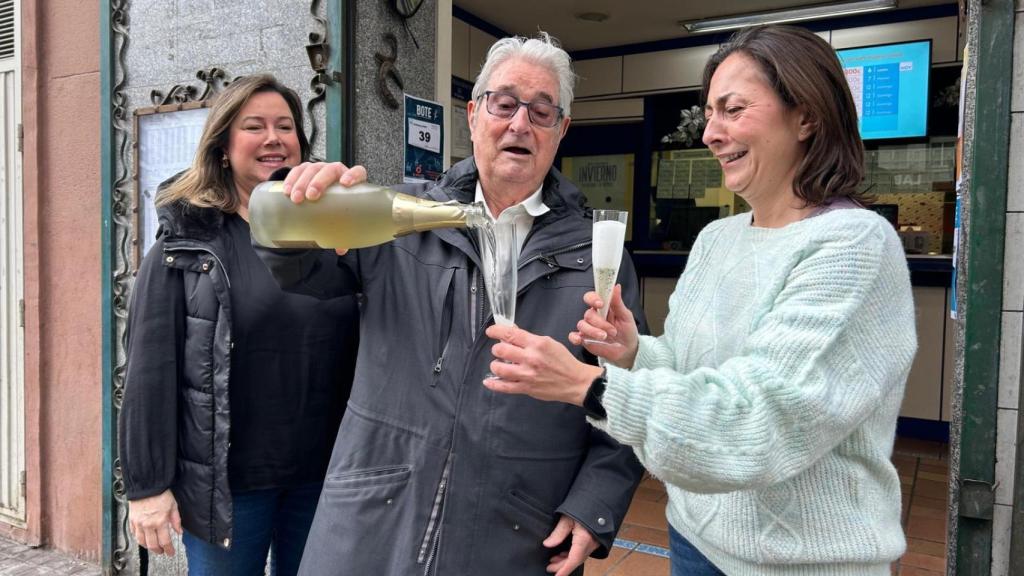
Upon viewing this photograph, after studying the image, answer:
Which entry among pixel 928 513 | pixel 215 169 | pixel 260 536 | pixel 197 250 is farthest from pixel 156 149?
pixel 928 513

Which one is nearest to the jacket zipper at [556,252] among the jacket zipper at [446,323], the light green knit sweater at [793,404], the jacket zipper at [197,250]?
the jacket zipper at [446,323]

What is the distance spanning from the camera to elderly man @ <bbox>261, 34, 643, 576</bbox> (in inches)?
54.3

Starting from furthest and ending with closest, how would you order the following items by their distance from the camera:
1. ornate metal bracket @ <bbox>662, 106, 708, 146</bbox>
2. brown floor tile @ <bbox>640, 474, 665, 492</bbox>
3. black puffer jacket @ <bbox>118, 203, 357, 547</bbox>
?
ornate metal bracket @ <bbox>662, 106, 708, 146</bbox> < brown floor tile @ <bbox>640, 474, 665, 492</bbox> < black puffer jacket @ <bbox>118, 203, 357, 547</bbox>

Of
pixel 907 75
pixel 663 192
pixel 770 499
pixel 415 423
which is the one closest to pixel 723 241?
pixel 770 499

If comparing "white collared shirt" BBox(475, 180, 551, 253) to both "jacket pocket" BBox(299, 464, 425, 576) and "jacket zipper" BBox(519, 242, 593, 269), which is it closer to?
"jacket zipper" BBox(519, 242, 593, 269)

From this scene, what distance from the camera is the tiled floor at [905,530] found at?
350 centimetres

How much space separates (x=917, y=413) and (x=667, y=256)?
2383 mm

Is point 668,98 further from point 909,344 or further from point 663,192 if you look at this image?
point 909,344

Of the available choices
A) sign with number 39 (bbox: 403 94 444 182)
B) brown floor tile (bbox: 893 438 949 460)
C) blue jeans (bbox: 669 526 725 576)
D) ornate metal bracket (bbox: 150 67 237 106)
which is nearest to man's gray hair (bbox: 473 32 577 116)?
blue jeans (bbox: 669 526 725 576)

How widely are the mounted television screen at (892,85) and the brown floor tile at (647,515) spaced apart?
3.14m

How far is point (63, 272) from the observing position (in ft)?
12.1

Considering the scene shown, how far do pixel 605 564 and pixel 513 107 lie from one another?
2.67 meters

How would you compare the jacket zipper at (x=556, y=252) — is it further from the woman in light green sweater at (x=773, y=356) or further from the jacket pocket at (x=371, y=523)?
the jacket pocket at (x=371, y=523)

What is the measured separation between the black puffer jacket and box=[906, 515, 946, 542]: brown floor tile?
359 cm
